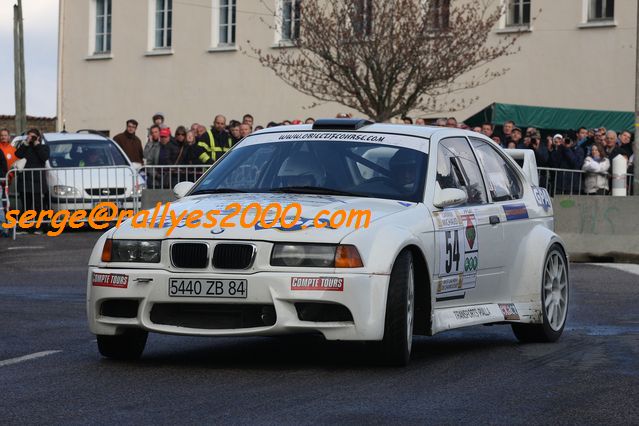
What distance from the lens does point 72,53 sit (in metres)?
49.3

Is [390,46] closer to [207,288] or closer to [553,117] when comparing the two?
[553,117]

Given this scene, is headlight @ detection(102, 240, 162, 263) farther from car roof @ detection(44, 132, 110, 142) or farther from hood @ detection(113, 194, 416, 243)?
car roof @ detection(44, 132, 110, 142)

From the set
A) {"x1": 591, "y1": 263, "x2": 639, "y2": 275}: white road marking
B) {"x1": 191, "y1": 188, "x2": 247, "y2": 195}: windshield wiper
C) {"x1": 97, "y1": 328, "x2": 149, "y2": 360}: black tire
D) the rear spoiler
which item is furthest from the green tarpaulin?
{"x1": 97, "y1": 328, "x2": 149, "y2": 360}: black tire

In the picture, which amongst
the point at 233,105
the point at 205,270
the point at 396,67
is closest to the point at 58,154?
the point at 396,67

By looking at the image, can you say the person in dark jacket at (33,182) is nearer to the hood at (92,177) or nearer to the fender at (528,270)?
the hood at (92,177)

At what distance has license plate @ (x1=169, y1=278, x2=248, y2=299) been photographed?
8.74m

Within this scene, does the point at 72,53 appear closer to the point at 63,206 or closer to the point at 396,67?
the point at 396,67

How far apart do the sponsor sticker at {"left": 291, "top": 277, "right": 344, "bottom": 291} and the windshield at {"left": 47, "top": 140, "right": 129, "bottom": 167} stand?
19974 millimetres

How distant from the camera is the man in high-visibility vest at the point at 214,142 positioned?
27.2 m

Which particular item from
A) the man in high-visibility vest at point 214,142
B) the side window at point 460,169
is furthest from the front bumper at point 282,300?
the man in high-visibility vest at point 214,142

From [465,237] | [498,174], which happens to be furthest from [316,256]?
[498,174]

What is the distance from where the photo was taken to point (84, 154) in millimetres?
28734

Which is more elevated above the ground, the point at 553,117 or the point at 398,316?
the point at 553,117

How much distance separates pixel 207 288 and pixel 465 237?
82.9 inches
